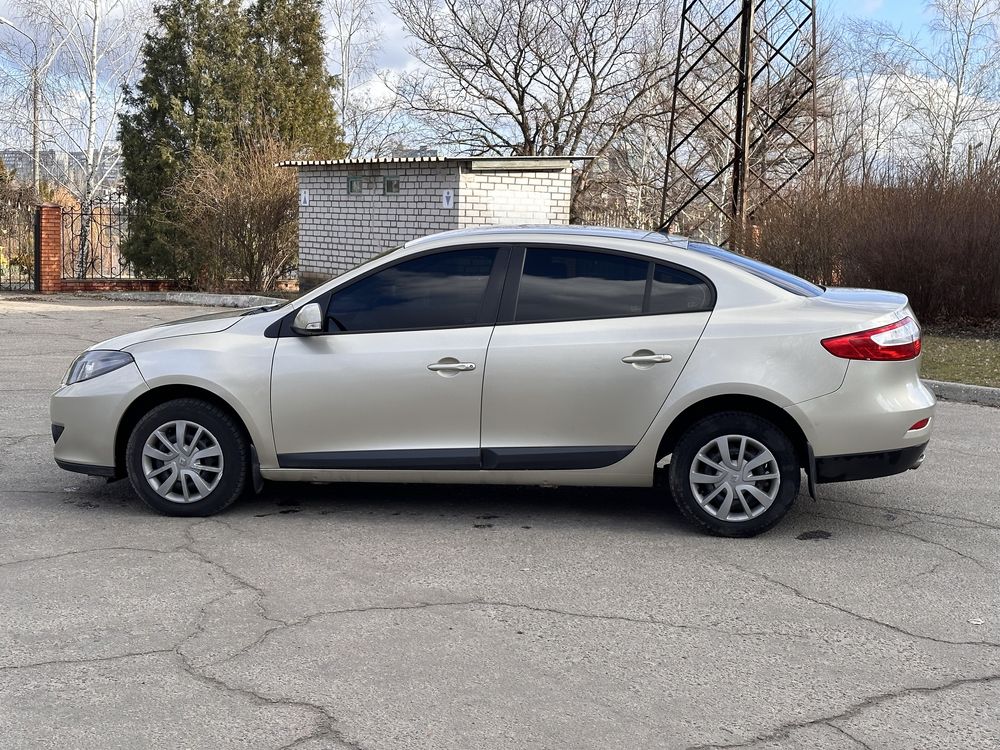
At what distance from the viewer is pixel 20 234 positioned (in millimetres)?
26484

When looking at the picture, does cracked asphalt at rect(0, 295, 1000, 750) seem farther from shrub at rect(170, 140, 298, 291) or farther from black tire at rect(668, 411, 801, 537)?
shrub at rect(170, 140, 298, 291)

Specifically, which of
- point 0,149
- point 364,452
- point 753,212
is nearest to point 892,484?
point 364,452

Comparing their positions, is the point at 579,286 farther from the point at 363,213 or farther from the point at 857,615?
the point at 363,213

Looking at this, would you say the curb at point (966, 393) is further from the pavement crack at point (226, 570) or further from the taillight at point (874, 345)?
the pavement crack at point (226, 570)

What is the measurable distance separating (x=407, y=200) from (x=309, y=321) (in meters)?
16.7

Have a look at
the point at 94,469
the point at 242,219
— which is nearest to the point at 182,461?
the point at 94,469

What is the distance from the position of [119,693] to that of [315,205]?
828 inches

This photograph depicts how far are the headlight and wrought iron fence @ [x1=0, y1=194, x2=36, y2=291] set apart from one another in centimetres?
2161

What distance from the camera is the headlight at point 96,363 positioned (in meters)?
6.11

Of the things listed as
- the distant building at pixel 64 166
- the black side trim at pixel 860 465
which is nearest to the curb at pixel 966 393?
the black side trim at pixel 860 465

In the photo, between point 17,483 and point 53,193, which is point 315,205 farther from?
point 53,193

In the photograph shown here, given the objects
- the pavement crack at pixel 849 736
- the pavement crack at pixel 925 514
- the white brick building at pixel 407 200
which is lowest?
the pavement crack at pixel 849 736

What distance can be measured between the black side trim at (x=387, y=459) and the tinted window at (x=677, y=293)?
1.26 metres

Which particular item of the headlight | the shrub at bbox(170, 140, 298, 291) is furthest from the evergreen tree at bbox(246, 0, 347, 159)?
the headlight
